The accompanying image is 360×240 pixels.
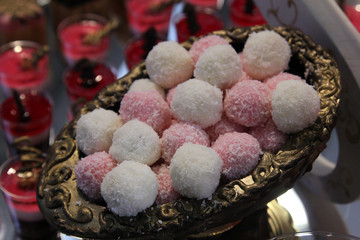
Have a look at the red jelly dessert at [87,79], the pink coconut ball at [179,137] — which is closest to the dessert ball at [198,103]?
the pink coconut ball at [179,137]

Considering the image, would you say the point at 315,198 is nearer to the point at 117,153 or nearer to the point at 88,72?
the point at 117,153

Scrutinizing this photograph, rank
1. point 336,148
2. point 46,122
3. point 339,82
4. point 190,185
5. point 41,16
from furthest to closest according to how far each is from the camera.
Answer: point 41,16 < point 46,122 < point 336,148 < point 339,82 < point 190,185

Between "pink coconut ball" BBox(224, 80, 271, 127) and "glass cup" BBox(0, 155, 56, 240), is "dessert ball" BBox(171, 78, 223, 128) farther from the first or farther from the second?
"glass cup" BBox(0, 155, 56, 240)

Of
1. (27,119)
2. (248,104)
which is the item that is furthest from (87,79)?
(248,104)

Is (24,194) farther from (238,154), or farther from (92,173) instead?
(238,154)

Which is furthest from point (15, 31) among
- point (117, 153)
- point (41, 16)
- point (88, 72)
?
point (117, 153)

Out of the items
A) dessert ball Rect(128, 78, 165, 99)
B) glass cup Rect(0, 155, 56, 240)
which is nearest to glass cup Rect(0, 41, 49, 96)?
glass cup Rect(0, 155, 56, 240)

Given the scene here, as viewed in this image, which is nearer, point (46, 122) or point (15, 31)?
point (46, 122)
